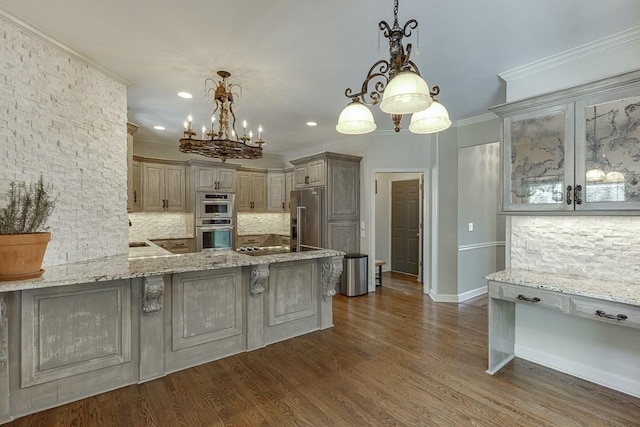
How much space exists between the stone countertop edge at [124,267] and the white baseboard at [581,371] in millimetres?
2281

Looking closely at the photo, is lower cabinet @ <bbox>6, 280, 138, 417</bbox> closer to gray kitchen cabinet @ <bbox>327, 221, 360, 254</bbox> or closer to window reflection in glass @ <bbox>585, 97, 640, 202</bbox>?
gray kitchen cabinet @ <bbox>327, 221, 360, 254</bbox>

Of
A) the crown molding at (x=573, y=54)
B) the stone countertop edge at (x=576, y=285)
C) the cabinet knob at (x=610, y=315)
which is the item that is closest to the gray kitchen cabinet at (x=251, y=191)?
the crown molding at (x=573, y=54)

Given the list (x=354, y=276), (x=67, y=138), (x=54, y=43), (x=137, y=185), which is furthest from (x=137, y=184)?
(x=354, y=276)

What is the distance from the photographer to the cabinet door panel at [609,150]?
2293mm

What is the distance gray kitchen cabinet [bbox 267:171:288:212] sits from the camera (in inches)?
288

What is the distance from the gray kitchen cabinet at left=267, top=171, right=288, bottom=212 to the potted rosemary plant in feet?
16.5

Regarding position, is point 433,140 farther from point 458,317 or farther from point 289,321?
point 289,321

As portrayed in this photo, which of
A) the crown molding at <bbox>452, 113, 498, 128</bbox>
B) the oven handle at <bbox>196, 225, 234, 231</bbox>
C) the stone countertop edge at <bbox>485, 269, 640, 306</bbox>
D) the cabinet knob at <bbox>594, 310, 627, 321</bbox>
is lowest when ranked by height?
the cabinet knob at <bbox>594, 310, 627, 321</bbox>

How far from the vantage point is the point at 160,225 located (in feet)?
20.3

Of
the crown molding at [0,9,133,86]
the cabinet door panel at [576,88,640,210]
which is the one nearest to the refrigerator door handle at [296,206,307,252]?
the crown molding at [0,9,133,86]

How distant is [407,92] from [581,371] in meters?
2.92

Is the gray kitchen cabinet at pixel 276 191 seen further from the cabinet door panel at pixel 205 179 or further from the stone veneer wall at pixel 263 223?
the cabinet door panel at pixel 205 179

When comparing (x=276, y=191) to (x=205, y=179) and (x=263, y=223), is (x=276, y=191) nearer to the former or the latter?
(x=263, y=223)

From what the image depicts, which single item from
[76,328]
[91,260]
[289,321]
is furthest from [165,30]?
[289,321]
